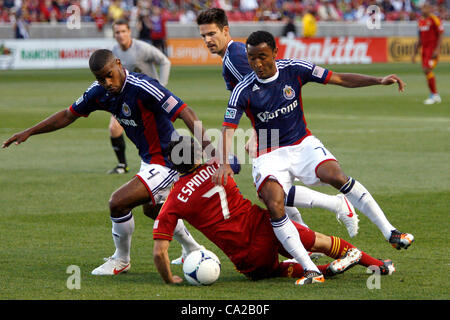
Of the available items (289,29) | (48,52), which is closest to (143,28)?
(48,52)

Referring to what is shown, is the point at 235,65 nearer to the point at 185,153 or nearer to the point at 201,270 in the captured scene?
the point at 185,153

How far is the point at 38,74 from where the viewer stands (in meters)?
34.6

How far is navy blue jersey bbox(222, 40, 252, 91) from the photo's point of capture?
26.6 feet

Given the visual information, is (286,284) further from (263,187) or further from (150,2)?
(150,2)

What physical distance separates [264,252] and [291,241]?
0.30m

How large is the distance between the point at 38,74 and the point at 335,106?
15458 mm

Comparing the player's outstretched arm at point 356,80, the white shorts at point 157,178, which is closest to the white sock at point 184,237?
the white shorts at point 157,178

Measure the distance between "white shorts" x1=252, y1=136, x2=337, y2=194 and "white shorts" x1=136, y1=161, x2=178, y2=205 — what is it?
0.71m

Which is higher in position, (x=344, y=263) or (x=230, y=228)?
(x=230, y=228)

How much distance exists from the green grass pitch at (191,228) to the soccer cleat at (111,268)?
0.25ft

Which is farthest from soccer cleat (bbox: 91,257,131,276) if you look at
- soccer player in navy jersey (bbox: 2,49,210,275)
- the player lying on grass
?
the player lying on grass

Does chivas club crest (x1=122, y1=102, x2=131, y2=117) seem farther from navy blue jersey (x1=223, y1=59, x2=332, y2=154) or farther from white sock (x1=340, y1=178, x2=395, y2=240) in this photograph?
white sock (x1=340, y1=178, x2=395, y2=240)

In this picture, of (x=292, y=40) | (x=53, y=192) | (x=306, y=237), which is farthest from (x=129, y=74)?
(x=292, y=40)

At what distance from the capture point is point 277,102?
23.7 feet
